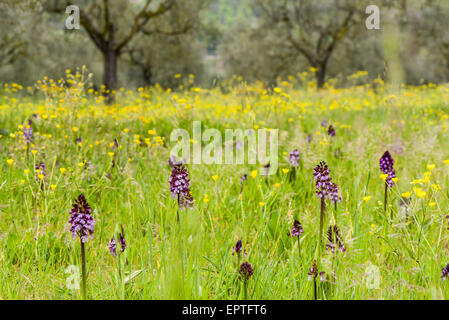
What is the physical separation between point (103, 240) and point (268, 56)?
25.5m

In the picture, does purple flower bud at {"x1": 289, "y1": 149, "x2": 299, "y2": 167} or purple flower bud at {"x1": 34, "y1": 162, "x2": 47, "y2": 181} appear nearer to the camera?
purple flower bud at {"x1": 34, "y1": 162, "x2": 47, "y2": 181}

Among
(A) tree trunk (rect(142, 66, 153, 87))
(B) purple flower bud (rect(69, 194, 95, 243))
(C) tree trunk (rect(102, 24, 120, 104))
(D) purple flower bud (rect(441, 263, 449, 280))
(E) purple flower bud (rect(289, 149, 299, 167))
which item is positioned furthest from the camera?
(A) tree trunk (rect(142, 66, 153, 87))

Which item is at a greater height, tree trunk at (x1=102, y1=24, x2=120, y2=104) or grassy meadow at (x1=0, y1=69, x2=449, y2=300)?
tree trunk at (x1=102, y1=24, x2=120, y2=104)

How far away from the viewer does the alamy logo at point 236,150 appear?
145 inches

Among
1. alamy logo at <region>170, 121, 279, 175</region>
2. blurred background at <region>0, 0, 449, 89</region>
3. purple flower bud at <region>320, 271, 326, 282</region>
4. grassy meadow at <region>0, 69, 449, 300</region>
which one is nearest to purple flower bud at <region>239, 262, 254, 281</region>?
grassy meadow at <region>0, 69, 449, 300</region>

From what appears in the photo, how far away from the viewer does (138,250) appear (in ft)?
7.42

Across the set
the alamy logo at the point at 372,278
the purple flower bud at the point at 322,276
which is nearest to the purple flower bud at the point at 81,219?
the purple flower bud at the point at 322,276

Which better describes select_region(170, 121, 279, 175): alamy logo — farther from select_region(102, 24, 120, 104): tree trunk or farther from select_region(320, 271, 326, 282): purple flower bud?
select_region(102, 24, 120, 104): tree trunk

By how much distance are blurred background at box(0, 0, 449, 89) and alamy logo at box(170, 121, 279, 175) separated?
528 inches

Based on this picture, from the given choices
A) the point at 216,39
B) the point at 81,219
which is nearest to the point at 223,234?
the point at 81,219

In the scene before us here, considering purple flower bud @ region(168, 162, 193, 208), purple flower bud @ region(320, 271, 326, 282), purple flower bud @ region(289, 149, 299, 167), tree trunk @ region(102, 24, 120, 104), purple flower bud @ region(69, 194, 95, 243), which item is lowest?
purple flower bud @ region(320, 271, 326, 282)

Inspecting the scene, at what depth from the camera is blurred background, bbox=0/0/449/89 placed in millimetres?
17953

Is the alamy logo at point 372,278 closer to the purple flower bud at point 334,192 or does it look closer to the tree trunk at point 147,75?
the purple flower bud at point 334,192
